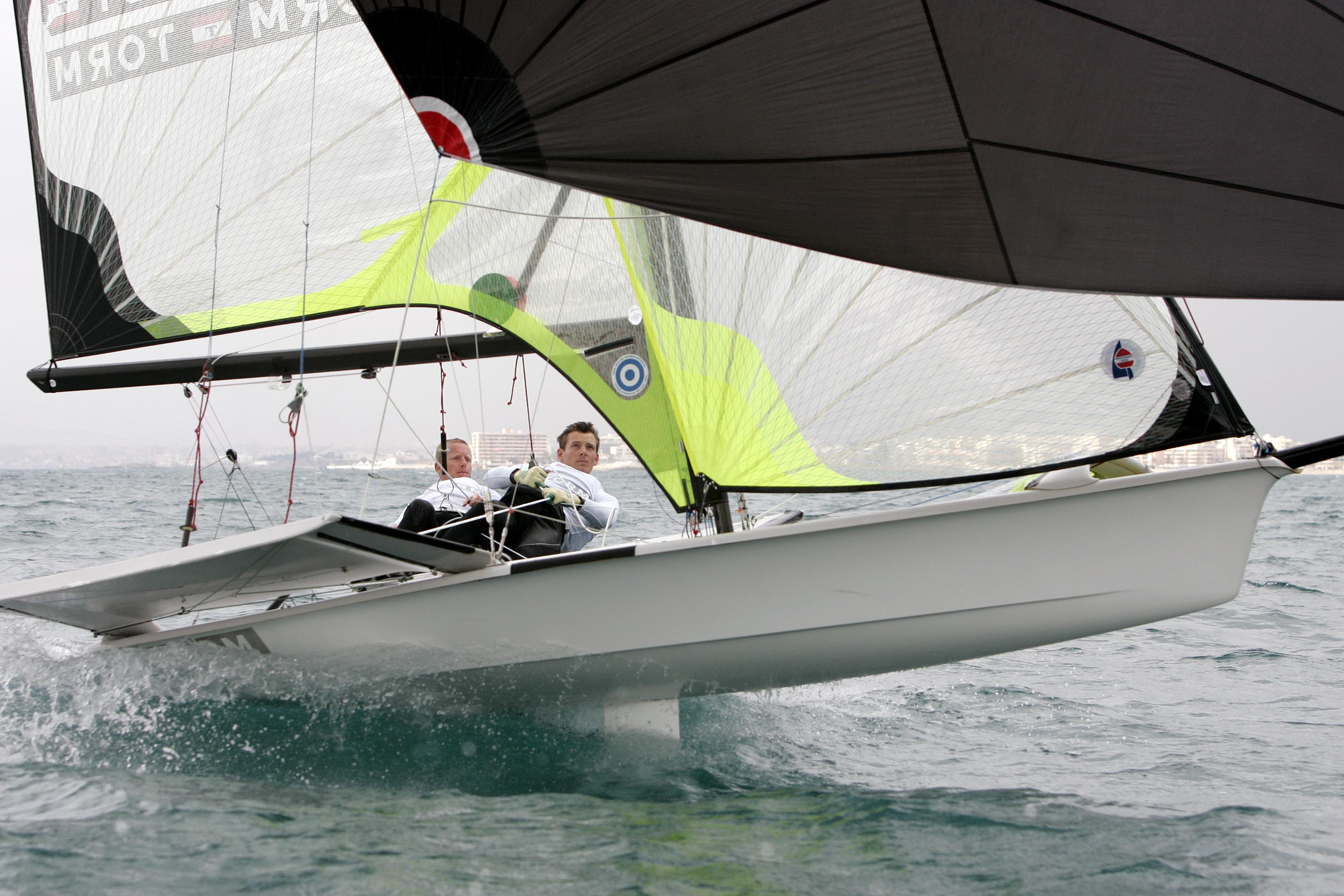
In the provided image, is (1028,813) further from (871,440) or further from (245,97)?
(245,97)

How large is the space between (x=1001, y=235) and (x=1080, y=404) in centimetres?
70

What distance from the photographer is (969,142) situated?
2.09 metres

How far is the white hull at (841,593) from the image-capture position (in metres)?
2.43

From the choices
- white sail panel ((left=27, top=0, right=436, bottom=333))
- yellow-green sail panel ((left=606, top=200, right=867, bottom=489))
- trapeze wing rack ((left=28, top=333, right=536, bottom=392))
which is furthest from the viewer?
trapeze wing rack ((left=28, top=333, right=536, bottom=392))

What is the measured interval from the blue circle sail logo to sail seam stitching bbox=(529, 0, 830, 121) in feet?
5.14

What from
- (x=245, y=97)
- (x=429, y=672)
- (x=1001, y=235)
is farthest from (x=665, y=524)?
(x=1001, y=235)

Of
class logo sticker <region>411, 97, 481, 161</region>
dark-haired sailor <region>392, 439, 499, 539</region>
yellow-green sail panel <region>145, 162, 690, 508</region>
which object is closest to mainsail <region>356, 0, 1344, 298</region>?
class logo sticker <region>411, 97, 481, 161</region>

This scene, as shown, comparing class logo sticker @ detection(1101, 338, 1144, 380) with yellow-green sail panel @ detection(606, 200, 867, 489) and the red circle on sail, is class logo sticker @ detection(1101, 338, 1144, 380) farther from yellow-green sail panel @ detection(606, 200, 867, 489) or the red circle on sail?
the red circle on sail

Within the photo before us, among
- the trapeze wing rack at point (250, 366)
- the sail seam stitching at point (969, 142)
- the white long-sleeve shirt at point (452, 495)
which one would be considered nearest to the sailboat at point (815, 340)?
the sail seam stitching at point (969, 142)

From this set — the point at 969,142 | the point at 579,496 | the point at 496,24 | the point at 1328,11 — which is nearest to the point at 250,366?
the point at 579,496

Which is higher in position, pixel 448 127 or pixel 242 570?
pixel 448 127

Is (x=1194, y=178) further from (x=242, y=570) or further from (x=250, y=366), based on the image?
(x=250, y=366)

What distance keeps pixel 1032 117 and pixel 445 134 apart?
134cm

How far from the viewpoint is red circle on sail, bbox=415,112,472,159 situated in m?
2.40
